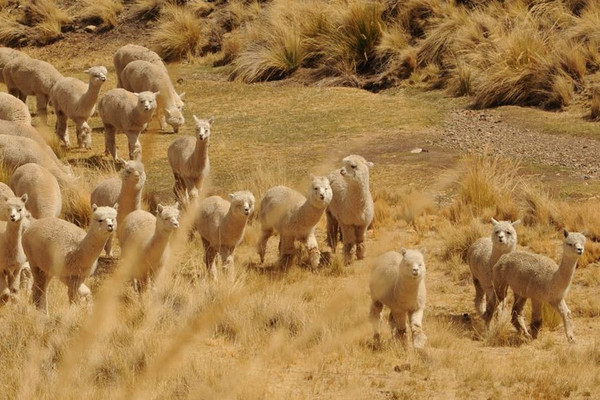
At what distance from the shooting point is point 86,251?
9750mm

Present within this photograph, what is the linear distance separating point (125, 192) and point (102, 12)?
1659cm

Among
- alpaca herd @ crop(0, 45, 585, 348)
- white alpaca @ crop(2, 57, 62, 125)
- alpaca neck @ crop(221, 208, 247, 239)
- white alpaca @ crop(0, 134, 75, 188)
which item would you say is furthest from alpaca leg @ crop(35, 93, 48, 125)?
alpaca neck @ crop(221, 208, 247, 239)

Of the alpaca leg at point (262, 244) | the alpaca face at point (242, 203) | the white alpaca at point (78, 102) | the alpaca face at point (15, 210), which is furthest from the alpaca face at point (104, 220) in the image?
the white alpaca at point (78, 102)

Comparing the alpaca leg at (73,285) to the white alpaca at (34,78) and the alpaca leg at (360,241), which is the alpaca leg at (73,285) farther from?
the white alpaca at (34,78)

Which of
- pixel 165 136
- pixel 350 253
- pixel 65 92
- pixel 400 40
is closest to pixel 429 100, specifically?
pixel 400 40

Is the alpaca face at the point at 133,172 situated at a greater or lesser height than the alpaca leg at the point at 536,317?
greater

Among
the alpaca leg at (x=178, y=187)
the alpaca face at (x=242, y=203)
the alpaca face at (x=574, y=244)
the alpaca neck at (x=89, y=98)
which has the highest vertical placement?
the alpaca face at (x=574, y=244)

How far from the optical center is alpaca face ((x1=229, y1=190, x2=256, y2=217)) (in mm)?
10953

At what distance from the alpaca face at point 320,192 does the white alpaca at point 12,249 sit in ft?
9.21

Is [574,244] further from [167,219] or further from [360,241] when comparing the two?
[167,219]

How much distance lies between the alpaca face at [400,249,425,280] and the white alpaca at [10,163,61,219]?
4.33 metres

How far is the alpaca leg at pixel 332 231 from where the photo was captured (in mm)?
12688

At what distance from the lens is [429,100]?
2033cm

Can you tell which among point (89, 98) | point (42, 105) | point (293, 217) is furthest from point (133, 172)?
point (42, 105)
